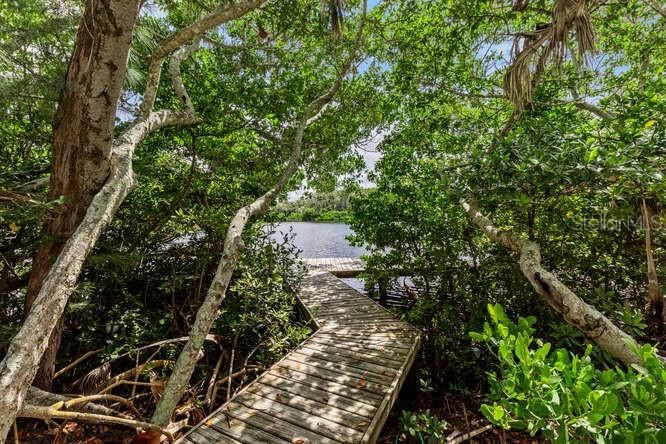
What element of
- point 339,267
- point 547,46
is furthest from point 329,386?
point 339,267

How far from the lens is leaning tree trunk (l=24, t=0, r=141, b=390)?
2.12m

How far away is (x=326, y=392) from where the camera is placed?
10.7 feet

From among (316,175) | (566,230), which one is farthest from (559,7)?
(316,175)

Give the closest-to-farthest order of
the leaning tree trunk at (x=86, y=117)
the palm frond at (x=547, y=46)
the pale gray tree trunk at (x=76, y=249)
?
the pale gray tree trunk at (x=76, y=249), the leaning tree trunk at (x=86, y=117), the palm frond at (x=547, y=46)

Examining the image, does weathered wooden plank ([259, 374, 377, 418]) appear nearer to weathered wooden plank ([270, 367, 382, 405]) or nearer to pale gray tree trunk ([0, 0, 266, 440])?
weathered wooden plank ([270, 367, 382, 405])

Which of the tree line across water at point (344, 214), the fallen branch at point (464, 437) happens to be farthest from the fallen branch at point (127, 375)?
the fallen branch at point (464, 437)

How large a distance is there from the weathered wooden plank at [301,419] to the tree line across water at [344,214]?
2.80 feet

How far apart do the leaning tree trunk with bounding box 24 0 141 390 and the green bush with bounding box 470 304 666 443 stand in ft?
10.9

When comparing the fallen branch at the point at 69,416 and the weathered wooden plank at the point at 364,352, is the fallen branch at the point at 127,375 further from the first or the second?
the weathered wooden plank at the point at 364,352

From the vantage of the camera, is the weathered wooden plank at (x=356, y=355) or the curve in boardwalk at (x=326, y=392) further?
the weathered wooden plank at (x=356, y=355)

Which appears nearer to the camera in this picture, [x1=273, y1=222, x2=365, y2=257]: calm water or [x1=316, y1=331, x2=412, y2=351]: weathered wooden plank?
[x1=316, y1=331, x2=412, y2=351]: weathered wooden plank

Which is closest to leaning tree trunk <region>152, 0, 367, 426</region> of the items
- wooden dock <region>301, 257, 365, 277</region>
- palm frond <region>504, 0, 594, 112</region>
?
palm frond <region>504, 0, 594, 112</region>

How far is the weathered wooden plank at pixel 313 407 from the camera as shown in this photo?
2752mm

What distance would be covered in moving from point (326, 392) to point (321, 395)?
8 cm
